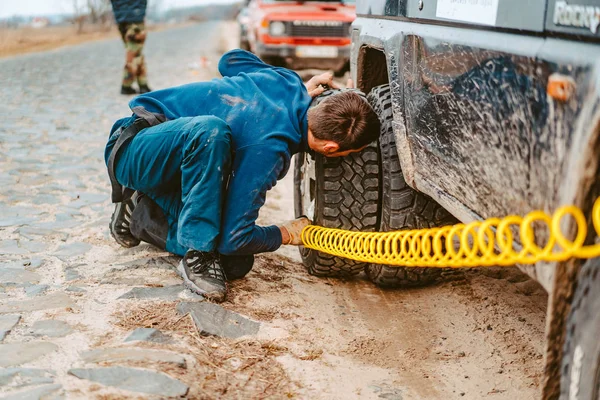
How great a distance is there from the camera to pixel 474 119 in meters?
2.15

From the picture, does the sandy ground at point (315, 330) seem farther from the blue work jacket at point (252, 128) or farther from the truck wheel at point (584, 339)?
the truck wheel at point (584, 339)

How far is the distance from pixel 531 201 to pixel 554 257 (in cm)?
25

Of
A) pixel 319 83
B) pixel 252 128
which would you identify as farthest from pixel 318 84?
pixel 252 128

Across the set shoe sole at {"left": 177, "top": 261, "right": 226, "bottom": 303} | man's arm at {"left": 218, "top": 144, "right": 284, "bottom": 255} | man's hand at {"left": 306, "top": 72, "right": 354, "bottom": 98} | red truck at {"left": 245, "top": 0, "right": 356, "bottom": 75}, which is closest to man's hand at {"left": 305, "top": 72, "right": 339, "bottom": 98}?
man's hand at {"left": 306, "top": 72, "right": 354, "bottom": 98}

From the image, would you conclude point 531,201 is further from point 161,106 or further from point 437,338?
point 161,106

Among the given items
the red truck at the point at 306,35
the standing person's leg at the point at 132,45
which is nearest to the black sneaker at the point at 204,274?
the standing person's leg at the point at 132,45

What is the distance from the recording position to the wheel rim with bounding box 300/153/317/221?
3514 mm

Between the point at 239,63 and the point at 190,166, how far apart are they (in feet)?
2.62

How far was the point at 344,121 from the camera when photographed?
2992mm

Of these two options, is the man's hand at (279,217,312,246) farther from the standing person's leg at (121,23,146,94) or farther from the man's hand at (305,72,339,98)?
the standing person's leg at (121,23,146,94)

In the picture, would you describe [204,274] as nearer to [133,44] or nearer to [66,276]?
[66,276]

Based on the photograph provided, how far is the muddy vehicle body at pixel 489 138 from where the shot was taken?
160 cm

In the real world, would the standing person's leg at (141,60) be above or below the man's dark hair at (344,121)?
below

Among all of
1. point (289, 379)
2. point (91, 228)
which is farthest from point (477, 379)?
point (91, 228)
